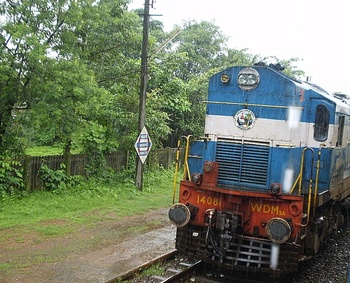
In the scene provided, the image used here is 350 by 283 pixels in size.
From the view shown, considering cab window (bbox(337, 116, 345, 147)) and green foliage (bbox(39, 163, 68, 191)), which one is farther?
green foliage (bbox(39, 163, 68, 191))

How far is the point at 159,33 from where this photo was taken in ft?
97.6

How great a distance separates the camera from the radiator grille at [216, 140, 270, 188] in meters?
7.00

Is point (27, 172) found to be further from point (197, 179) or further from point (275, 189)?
point (275, 189)

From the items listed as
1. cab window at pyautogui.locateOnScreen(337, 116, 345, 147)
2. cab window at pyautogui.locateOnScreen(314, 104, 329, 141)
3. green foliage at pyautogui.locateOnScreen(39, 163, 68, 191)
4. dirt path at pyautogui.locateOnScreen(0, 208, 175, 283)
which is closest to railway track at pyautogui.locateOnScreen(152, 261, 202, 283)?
dirt path at pyautogui.locateOnScreen(0, 208, 175, 283)

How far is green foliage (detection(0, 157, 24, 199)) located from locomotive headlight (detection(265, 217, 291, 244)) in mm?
7149

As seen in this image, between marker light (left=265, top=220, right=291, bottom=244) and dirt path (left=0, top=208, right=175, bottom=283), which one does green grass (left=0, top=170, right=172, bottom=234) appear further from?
marker light (left=265, top=220, right=291, bottom=244)

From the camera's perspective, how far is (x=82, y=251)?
772 centimetres

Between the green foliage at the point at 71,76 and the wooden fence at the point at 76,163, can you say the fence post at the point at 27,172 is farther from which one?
the green foliage at the point at 71,76

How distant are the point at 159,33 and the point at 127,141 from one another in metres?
16.5

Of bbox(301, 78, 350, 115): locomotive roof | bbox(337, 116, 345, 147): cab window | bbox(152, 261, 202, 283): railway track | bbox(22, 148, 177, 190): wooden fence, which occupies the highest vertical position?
bbox(301, 78, 350, 115): locomotive roof

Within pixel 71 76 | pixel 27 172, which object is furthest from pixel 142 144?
Answer: pixel 71 76

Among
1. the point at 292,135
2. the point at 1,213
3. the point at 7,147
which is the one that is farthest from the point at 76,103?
the point at 292,135

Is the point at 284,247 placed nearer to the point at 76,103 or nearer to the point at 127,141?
the point at 76,103

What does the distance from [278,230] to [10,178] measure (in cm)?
755
